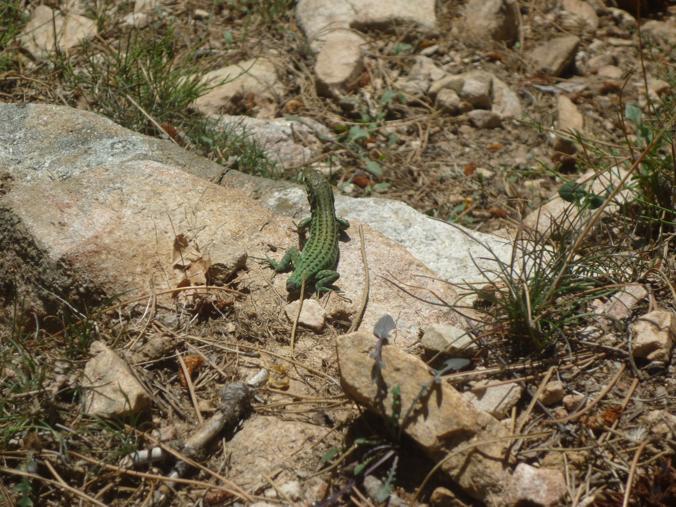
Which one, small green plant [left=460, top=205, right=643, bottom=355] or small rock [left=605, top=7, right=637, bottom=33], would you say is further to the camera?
small rock [left=605, top=7, right=637, bottom=33]

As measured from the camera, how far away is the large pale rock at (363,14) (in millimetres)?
7332

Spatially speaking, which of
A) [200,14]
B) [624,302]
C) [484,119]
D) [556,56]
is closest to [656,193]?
[624,302]

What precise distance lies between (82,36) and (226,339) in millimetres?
4058

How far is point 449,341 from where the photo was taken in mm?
3453

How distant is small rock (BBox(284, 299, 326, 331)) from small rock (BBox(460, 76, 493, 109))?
Result: 354 centimetres

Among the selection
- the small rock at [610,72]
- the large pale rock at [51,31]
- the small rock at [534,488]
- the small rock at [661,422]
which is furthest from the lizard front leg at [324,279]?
the small rock at [610,72]

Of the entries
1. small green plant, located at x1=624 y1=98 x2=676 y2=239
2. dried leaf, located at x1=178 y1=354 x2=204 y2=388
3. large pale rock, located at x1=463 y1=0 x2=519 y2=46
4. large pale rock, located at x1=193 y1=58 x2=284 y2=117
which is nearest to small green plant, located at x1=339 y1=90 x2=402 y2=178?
large pale rock, located at x1=193 y1=58 x2=284 y2=117

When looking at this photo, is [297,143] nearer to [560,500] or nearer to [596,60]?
[596,60]

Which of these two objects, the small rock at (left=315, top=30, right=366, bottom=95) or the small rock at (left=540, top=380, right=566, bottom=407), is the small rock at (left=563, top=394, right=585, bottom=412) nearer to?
the small rock at (left=540, top=380, right=566, bottom=407)

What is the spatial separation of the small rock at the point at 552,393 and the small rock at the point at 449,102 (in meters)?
3.91

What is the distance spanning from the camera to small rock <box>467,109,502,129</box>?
21.6ft

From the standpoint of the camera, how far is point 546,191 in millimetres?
6152

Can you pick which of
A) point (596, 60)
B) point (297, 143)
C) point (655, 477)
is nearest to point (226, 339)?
point (655, 477)

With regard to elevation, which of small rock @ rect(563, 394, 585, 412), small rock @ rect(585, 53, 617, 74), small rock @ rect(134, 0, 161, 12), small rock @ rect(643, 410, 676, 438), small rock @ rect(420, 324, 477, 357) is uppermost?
small rock @ rect(134, 0, 161, 12)
